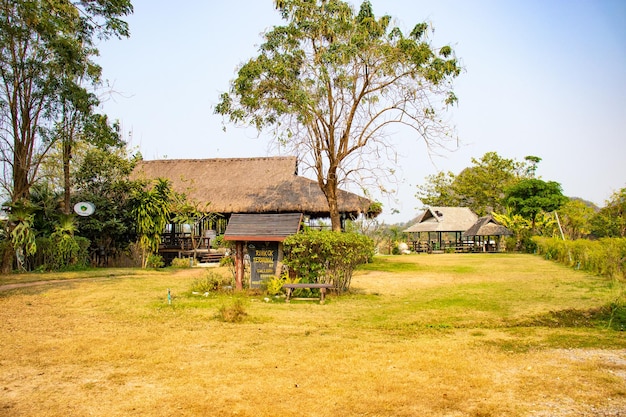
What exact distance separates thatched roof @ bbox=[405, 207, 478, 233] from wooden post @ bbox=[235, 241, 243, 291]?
85.9ft

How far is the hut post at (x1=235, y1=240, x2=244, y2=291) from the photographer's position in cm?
1126

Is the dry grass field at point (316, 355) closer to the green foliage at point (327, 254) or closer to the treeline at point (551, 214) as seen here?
the green foliage at point (327, 254)

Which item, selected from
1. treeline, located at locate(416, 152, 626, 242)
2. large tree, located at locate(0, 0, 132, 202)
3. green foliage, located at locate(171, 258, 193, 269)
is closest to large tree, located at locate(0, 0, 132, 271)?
large tree, located at locate(0, 0, 132, 202)

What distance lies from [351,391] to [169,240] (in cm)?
2017

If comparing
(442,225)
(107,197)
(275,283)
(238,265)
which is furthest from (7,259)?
(442,225)

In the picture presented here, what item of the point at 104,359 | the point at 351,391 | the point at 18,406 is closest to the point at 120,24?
the point at 104,359

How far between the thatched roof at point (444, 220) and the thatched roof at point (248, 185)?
15.6 meters

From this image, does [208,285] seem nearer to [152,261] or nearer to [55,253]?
[152,261]

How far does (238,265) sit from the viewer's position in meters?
11.4

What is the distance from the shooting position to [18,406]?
416 cm

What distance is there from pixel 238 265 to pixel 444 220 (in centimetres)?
2787

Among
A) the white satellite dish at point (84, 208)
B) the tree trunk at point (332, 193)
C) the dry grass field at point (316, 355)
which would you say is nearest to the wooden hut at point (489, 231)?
the tree trunk at point (332, 193)

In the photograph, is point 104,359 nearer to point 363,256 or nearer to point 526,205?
point 363,256

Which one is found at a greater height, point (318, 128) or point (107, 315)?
point (318, 128)
